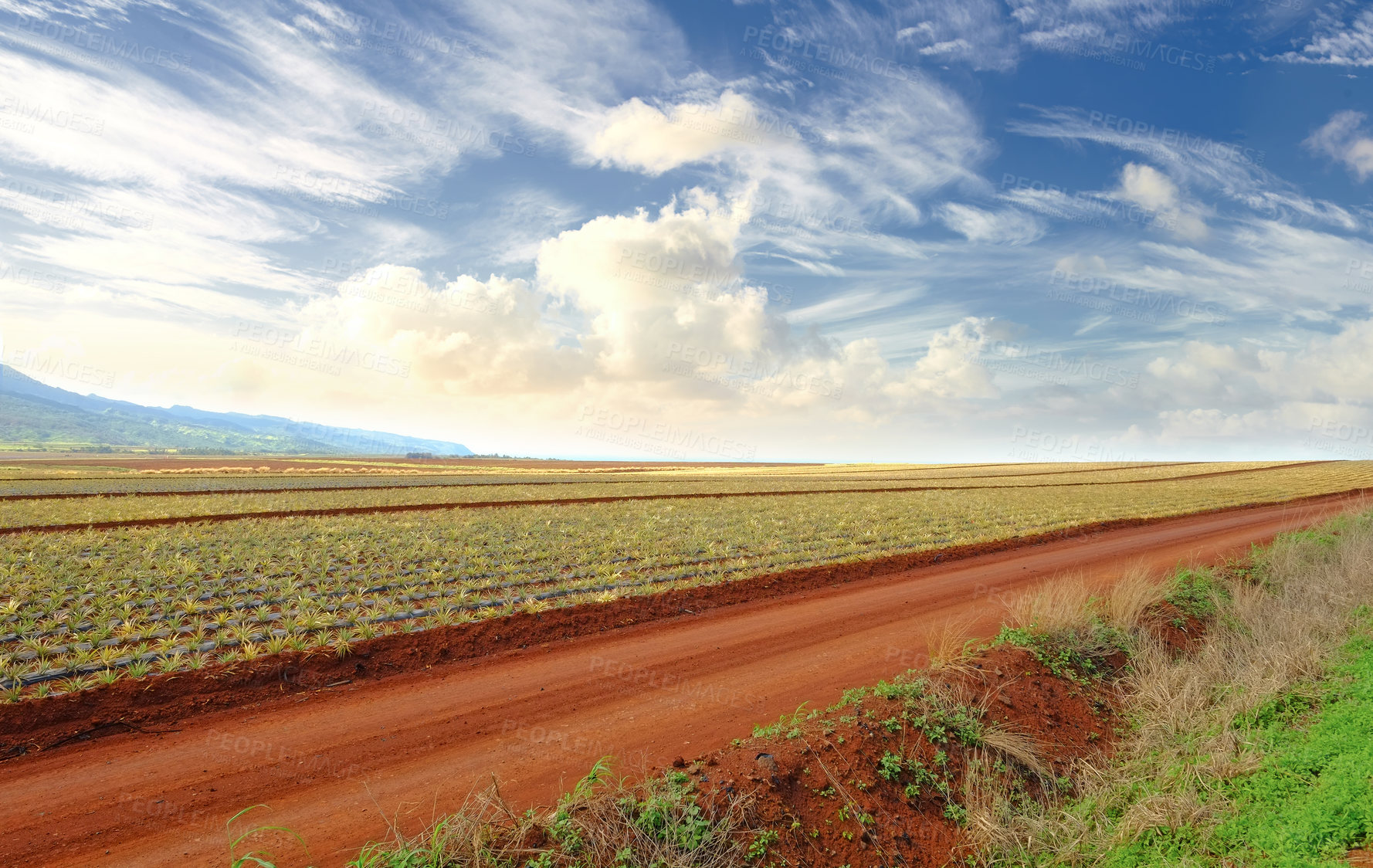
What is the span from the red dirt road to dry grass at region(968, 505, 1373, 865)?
2.76 meters

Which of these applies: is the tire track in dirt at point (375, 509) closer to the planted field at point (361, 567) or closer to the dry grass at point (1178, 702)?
the planted field at point (361, 567)

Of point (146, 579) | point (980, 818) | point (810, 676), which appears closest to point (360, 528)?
point (146, 579)

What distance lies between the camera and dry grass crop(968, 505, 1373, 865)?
6.80 m

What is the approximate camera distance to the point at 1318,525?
2433cm

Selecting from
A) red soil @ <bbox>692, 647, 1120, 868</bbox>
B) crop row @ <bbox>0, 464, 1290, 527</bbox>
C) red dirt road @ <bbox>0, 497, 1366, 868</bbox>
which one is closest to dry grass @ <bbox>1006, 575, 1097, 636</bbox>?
red dirt road @ <bbox>0, 497, 1366, 868</bbox>

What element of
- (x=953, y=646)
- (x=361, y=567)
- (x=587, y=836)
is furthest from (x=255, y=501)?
(x=953, y=646)

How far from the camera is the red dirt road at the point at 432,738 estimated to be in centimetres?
627

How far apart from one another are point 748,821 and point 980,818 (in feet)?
9.36

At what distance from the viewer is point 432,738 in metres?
8.11

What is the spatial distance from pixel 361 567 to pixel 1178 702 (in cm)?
1816

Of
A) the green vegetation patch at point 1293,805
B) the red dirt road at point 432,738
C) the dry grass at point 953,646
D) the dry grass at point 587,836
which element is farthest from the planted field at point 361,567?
the green vegetation patch at point 1293,805

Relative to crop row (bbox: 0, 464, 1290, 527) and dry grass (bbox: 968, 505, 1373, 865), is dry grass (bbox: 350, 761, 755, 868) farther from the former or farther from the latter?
crop row (bbox: 0, 464, 1290, 527)

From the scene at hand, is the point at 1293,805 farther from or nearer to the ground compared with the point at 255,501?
farther from the ground

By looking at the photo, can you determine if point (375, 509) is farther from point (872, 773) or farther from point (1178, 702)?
point (1178, 702)
